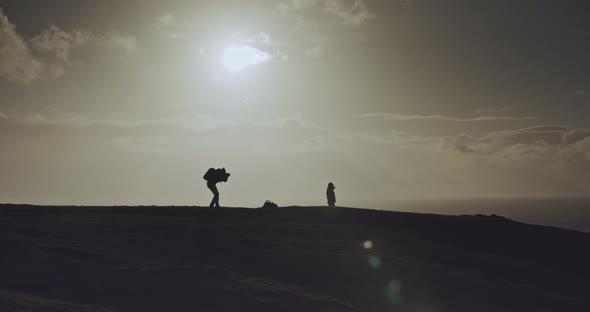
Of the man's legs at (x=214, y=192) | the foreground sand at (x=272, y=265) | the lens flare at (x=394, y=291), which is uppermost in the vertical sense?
the man's legs at (x=214, y=192)

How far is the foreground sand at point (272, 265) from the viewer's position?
29.7 feet

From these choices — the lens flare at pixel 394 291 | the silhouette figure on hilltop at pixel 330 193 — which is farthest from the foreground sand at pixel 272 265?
the silhouette figure on hilltop at pixel 330 193

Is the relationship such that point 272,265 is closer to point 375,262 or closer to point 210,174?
point 375,262

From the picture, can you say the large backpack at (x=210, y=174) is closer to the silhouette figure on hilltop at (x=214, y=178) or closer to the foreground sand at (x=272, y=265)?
the silhouette figure on hilltop at (x=214, y=178)

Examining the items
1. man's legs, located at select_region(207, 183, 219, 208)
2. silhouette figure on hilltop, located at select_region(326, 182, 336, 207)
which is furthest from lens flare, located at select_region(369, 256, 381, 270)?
silhouette figure on hilltop, located at select_region(326, 182, 336, 207)

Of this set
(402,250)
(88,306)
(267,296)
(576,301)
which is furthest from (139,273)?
(576,301)

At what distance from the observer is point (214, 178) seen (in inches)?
931

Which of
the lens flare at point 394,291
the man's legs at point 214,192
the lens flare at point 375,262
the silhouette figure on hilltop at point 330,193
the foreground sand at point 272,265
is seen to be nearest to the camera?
the foreground sand at point 272,265

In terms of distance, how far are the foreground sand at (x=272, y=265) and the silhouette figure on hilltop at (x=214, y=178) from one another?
1.65 meters

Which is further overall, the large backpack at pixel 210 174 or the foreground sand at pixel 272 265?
the large backpack at pixel 210 174

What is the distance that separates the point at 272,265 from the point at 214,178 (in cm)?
1179

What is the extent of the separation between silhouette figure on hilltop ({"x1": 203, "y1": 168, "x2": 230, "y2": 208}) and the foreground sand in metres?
1.65

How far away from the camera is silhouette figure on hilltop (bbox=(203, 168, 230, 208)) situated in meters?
23.6

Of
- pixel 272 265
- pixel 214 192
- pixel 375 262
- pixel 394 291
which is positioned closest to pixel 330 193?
pixel 214 192
